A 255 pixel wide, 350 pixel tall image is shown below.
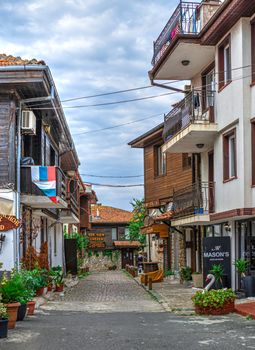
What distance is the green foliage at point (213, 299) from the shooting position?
15297 millimetres

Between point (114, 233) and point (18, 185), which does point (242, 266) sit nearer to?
point (18, 185)

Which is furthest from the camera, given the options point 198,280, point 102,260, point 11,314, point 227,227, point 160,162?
point 102,260

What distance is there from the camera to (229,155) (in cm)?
2045

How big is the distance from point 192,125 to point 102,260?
48.5 meters

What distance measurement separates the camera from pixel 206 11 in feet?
70.5

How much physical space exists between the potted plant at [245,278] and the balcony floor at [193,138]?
4.46m

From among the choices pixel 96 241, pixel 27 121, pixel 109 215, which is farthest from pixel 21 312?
pixel 109 215

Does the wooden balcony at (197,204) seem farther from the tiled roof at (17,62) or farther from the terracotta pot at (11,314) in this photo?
the terracotta pot at (11,314)

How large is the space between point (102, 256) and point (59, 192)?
4774cm

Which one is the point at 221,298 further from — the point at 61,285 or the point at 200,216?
the point at 61,285

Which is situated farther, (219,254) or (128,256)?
(128,256)

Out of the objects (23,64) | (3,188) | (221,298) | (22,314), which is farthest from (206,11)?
(22,314)

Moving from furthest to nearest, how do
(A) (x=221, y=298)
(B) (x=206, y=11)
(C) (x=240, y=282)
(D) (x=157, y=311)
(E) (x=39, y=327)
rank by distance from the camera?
(B) (x=206, y=11) < (C) (x=240, y=282) < (D) (x=157, y=311) < (A) (x=221, y=298) < (E) (x=39, y=327)

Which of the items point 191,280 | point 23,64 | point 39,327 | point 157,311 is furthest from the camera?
point 191,280
